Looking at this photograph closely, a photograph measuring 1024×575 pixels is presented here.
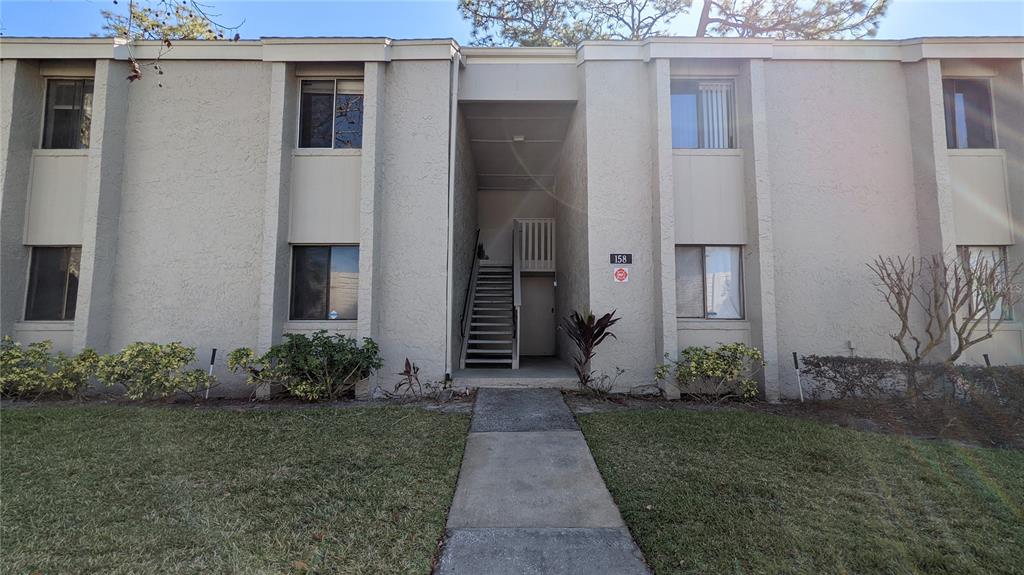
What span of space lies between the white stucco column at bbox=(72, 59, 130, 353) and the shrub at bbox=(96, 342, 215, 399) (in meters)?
0.97

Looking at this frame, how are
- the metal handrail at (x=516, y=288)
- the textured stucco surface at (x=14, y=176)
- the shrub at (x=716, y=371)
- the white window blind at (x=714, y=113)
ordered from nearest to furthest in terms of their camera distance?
the shrub at (x=716, y=371), the textured stucco surface at (x=14, y=176), the white window blind at (x=714, y=113), the metal handrail at (x=516, y=288)

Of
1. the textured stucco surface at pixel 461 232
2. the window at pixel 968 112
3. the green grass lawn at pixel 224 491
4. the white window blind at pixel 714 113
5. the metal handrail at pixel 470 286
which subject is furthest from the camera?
the metal handrail at pixel 470 286

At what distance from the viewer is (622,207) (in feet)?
23.9

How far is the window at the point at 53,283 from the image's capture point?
7.20 meters

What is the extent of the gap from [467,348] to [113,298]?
6.02 metres

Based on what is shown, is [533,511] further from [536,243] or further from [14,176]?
[14,176]

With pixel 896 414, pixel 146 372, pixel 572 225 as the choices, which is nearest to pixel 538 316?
pixel 572 225

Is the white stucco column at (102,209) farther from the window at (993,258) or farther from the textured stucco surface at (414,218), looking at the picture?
the window at (993,258)

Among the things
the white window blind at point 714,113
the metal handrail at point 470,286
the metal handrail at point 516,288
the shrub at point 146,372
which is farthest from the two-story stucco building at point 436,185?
the metal handrail at point 470,286

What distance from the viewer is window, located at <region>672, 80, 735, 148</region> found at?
756cm

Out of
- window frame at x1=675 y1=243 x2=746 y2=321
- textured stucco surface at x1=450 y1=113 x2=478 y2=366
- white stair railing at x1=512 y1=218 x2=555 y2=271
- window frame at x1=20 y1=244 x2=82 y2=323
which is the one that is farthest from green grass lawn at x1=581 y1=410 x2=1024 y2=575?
window frame at x1=20 y1=244 x2=82 y2=323

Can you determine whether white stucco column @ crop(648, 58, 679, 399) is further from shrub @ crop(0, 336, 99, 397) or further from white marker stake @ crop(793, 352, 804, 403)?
shrub @ crop(0, 336, 99, 397)

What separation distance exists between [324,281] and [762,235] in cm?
718

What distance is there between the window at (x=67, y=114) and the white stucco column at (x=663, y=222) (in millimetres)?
9610
